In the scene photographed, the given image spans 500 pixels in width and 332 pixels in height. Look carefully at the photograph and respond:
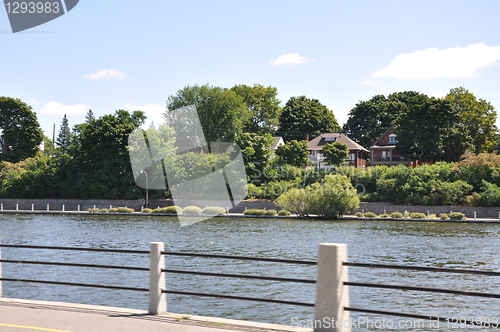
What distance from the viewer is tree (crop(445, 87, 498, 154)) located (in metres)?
79.6

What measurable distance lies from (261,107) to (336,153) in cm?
3477

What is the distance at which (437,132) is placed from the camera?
76.9m

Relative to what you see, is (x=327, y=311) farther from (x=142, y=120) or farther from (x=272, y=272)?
(x=142, y=120)

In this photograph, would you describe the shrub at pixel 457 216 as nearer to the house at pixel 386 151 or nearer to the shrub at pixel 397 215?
the shrub at pixel 397 215

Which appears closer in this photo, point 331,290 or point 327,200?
point 331,290

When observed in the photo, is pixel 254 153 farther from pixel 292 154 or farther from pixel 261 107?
pixel 261 107

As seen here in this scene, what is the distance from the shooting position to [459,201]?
63.2 meters

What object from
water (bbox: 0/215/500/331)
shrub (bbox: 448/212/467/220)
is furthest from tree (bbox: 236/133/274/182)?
shrub (bbox: 448/212/467/220)

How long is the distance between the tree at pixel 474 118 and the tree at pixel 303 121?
3105 cm

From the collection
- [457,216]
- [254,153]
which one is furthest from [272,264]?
[254,153]

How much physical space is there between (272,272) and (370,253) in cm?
893

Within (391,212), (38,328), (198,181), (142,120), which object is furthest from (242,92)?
(38,328)

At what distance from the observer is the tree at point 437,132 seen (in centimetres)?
7662

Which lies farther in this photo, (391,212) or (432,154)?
(432,154)
